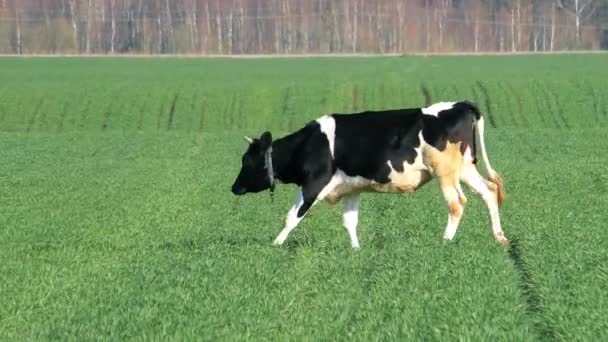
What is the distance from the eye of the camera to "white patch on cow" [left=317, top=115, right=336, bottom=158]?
13.8 meters

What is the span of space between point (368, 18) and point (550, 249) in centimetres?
9126

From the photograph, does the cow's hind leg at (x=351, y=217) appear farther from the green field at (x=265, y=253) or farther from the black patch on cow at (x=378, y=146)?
the black patch on cow at (x=378, y=146)

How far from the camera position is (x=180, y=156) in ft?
107

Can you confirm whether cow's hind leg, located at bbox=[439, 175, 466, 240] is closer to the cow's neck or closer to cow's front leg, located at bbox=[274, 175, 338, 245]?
cow's front leg, located at bbox=[274, 175, 338, 245]

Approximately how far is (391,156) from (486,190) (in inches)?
44.8

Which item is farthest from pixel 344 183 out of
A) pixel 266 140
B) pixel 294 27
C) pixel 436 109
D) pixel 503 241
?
pixel 294 27

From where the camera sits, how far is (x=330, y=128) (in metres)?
13.9

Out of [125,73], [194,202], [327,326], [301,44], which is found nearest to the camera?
[327,326]

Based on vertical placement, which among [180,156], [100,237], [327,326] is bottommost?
[180,156]

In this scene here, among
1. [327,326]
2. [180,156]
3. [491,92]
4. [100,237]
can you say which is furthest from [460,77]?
[327,326]

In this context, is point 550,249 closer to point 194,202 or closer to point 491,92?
point 194,202

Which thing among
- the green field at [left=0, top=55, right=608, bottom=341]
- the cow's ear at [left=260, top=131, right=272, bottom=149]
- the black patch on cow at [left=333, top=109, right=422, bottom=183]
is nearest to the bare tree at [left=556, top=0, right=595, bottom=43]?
the green field at [left=0, top=55, right=608, bottom=341]

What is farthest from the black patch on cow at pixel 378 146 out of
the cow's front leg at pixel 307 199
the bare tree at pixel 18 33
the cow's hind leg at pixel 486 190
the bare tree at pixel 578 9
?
the bare tree at pixel 578 9

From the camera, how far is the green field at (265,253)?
9.23 metres
